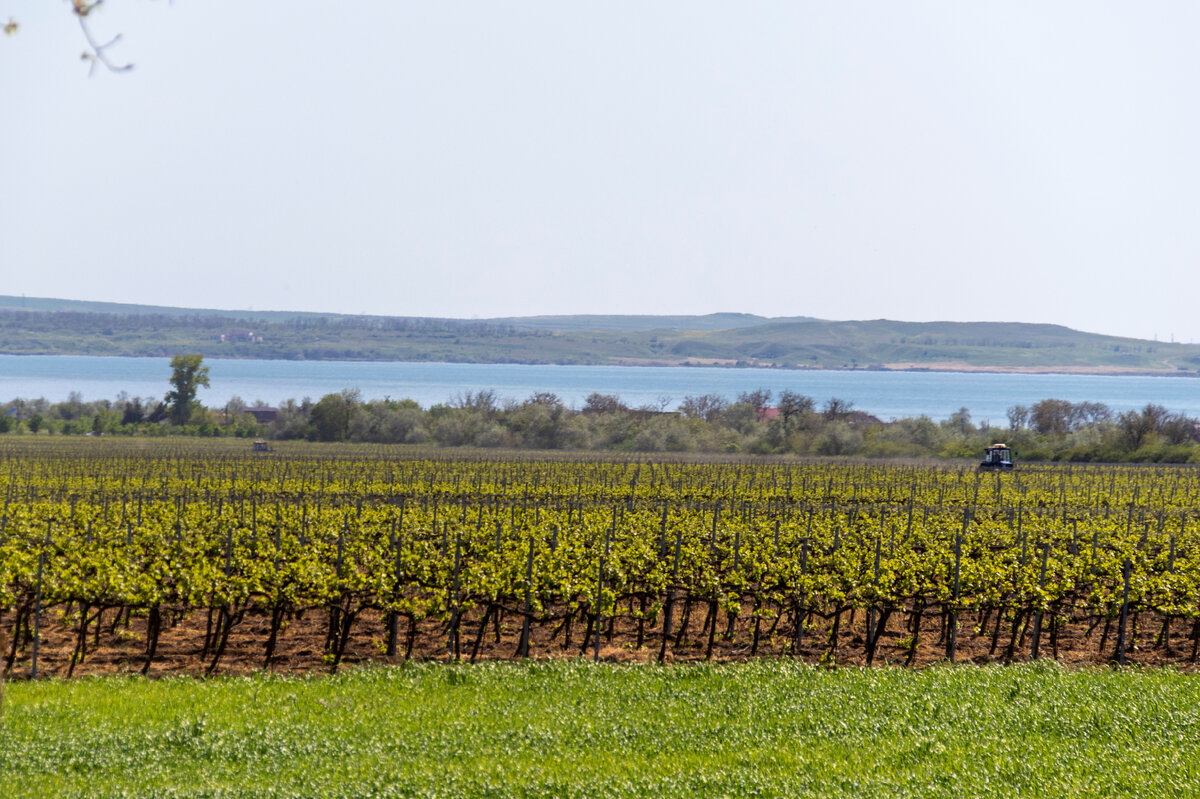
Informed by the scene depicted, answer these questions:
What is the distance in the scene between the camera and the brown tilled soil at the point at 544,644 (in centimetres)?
1495

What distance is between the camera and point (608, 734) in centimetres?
1040

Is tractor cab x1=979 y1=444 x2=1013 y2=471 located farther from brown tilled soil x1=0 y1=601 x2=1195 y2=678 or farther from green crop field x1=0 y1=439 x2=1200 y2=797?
brown tilled soil x1=0 y1=601 x2=1195 y2=678

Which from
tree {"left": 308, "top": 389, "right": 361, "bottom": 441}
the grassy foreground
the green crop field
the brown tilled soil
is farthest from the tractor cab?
tree {"left": 308, "top": 389, "right": 361, "bottom": 441}

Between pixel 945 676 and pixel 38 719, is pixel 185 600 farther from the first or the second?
pixel 945 676

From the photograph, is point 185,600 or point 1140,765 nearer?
point 1140,765

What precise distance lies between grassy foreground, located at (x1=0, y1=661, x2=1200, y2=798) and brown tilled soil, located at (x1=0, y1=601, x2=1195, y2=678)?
2090 millimetres

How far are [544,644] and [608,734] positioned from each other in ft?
19.8

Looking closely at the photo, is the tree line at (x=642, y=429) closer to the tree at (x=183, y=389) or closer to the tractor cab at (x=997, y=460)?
the tree at (x=183, y=389)

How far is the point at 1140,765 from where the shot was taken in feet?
31.1

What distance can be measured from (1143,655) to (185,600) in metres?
14.5

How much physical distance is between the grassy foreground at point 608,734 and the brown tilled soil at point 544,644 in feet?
6.86

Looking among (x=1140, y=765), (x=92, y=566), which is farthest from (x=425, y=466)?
(x=1140, y=765)

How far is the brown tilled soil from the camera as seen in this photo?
1495 cm

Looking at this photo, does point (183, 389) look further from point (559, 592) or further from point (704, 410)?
point (559, 592)
